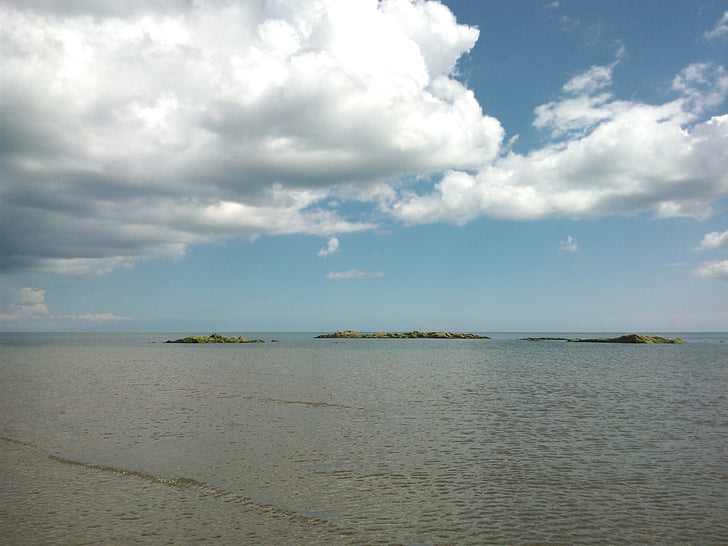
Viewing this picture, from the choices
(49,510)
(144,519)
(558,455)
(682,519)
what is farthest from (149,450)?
(682,519)

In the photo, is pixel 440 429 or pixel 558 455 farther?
pixel 440 429

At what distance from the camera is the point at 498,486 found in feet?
59.0

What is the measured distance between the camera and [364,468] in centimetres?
2016

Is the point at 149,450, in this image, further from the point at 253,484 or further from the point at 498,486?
the point at 498,486

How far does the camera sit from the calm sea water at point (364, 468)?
46.4 ft

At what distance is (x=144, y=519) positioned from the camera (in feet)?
48.3

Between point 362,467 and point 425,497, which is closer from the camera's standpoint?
point 425,497

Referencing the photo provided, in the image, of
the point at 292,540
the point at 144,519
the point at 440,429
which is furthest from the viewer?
the point at 440,429

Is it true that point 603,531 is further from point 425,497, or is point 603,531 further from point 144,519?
point 144,519

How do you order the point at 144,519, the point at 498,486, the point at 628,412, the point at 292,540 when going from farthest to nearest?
the point at 628,412 < the point at 498,486 < the point at 144,519 < the point at 292,540

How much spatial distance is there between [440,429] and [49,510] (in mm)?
19359

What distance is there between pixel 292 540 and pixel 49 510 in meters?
8.56

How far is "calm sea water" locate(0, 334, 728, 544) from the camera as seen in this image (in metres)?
14.2

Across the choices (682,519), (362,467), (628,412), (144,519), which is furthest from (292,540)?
(628,412)
